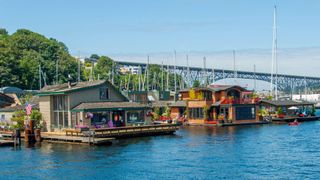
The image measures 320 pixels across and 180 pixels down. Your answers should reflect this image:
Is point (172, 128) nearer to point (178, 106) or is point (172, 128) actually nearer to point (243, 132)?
point (243, 132)

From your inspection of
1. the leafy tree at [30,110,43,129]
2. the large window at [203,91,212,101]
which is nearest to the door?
the leafy tree at [30,110,43,129]

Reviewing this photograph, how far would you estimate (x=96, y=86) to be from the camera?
64.6 metres

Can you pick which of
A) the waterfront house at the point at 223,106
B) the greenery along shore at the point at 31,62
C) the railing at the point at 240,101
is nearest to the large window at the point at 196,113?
the waterfront house at the point at 223,106

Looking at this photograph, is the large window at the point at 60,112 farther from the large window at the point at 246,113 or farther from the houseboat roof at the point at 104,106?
the large window at the point at 246,113

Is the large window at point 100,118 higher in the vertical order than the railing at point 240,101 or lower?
lower

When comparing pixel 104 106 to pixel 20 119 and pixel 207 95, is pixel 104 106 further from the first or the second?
pixel 207 95

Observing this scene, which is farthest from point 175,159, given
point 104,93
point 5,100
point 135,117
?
point 5,100

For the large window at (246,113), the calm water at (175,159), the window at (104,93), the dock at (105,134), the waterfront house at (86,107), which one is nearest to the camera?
the calm water at (175,159)

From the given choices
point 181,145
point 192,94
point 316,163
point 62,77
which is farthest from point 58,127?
point 62,77

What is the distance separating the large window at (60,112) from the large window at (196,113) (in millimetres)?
26662

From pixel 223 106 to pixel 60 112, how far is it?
90.8ft

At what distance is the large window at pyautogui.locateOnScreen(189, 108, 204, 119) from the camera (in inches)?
3282

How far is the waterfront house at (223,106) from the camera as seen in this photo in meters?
80.9

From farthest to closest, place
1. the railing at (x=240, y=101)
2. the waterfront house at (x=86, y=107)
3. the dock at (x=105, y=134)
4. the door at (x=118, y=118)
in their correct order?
the railing at (x=240, y=101)
the door at (x=118, y=118)
the waterfront house at (x=86, y=107)
the dock at (x=105, y=134)
